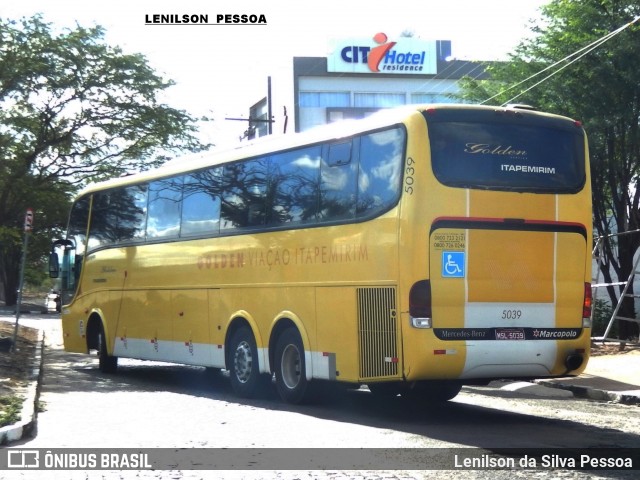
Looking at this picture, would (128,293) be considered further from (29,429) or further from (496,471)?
(496,471)

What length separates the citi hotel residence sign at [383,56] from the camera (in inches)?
2788

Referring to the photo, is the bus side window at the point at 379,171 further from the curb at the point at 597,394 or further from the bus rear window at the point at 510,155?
the curb at the point at 597,394

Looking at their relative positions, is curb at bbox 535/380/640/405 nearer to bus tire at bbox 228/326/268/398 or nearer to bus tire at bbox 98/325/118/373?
bus tire at bbox 228/326/268/398

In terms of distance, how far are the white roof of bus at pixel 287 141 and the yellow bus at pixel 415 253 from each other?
0.04 meters

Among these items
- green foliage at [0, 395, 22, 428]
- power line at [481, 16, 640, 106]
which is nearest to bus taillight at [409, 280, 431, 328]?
green foliage at [0, 395, 22, 428]

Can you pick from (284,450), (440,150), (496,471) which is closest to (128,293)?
(440,150)

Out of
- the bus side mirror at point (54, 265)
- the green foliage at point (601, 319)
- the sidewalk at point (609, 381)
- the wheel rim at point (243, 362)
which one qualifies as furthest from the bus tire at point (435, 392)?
the green foliage at point (601, 319)

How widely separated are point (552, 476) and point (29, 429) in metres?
5.66

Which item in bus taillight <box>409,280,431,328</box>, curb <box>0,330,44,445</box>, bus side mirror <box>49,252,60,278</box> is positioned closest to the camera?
curb <box>0,330,44,445</box>

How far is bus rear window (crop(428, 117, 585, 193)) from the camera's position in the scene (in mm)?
12430

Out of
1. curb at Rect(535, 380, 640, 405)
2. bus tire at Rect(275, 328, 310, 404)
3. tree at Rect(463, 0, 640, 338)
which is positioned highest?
tree at Rect(463, 0, 640, 338)

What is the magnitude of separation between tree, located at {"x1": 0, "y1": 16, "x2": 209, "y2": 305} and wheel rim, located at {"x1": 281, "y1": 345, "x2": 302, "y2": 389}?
51.0ft

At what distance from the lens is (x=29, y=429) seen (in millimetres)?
11430

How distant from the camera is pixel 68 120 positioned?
31.5 metres
